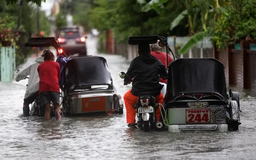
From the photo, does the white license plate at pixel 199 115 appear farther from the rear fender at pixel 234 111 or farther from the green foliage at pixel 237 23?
the green foliage at pixel 237 23

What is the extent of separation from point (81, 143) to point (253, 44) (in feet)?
36.3

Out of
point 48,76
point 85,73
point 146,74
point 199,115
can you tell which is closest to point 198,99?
point 199,115

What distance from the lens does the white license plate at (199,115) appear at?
1207cm

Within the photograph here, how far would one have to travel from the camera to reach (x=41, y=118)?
50.0ft

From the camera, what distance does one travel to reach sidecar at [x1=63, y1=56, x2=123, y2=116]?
1525 centimetres

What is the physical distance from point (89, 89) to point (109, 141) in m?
4.33

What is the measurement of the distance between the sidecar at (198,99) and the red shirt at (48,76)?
3.11m

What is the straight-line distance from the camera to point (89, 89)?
1563cm

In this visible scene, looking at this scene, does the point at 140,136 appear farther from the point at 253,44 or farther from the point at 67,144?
the point at 253,44

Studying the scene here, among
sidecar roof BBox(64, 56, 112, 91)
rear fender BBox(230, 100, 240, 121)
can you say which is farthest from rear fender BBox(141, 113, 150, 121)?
sidecar roof BBox(64, 56, 112, 91)

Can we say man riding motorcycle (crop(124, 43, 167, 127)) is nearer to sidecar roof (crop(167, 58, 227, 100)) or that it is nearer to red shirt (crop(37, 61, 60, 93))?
sidecar roof (crop(167, 58, 227, 100))

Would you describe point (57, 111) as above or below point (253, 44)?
below

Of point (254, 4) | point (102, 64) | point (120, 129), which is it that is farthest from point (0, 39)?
point (120, 129)

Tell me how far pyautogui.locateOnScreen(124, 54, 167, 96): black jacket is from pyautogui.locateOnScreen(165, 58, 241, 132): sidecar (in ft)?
0.85
